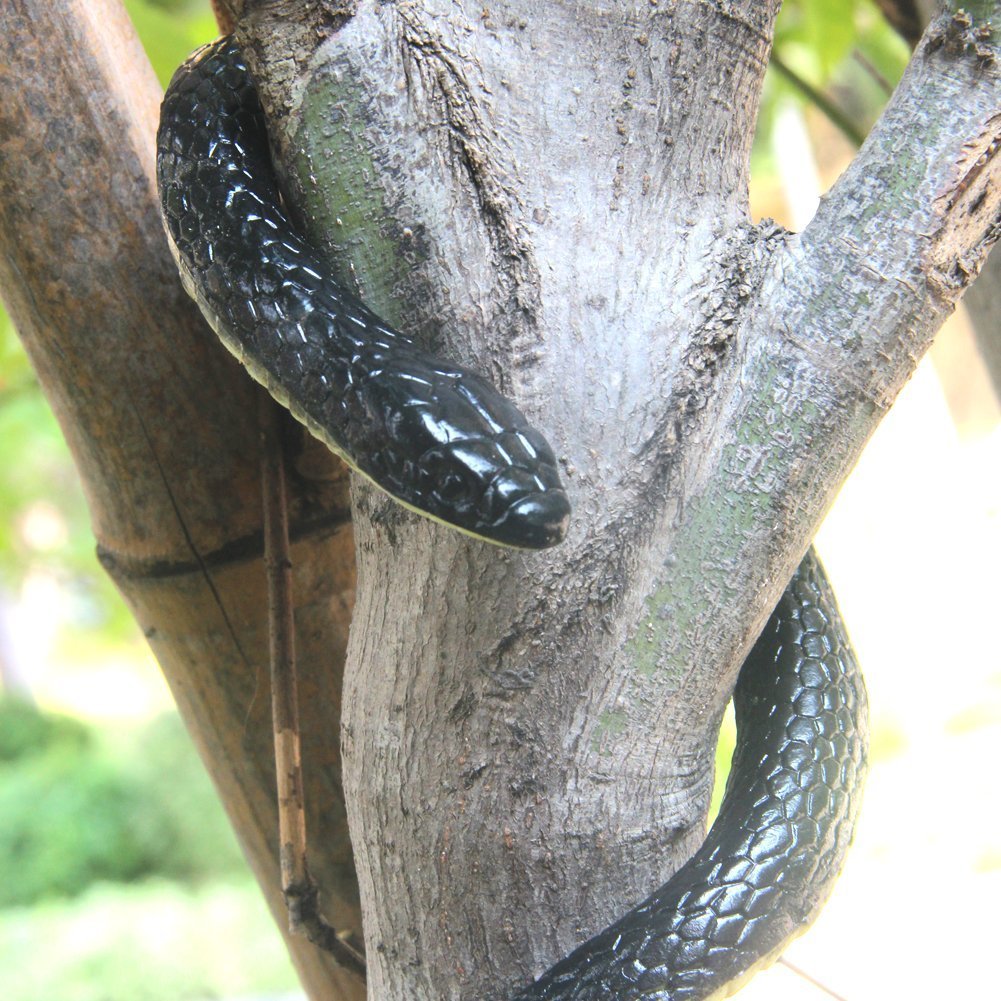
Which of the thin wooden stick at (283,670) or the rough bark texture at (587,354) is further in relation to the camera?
the thin wooden stick at (283,670)

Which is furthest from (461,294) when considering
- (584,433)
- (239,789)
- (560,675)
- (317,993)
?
(317,993)

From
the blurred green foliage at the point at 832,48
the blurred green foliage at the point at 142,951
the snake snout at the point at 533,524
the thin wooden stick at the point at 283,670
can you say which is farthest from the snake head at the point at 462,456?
the blurred green foliage at the point at 142,951

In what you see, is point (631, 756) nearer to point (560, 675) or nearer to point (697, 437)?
point (560, 675)

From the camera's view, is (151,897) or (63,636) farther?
(63,636)

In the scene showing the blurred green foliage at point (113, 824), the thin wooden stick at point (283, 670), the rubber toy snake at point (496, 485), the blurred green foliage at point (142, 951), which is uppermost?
the rubber toy snake at point (496, 485)

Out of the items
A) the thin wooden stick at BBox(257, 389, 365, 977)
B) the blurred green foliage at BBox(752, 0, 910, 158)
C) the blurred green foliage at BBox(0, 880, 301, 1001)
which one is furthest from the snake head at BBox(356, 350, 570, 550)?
the blurred green foliage at BBox(0, 880, 301, 1001)

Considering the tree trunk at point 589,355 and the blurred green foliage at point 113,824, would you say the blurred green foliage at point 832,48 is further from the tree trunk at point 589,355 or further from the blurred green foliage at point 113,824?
the blurred green foliage at point 113,824
